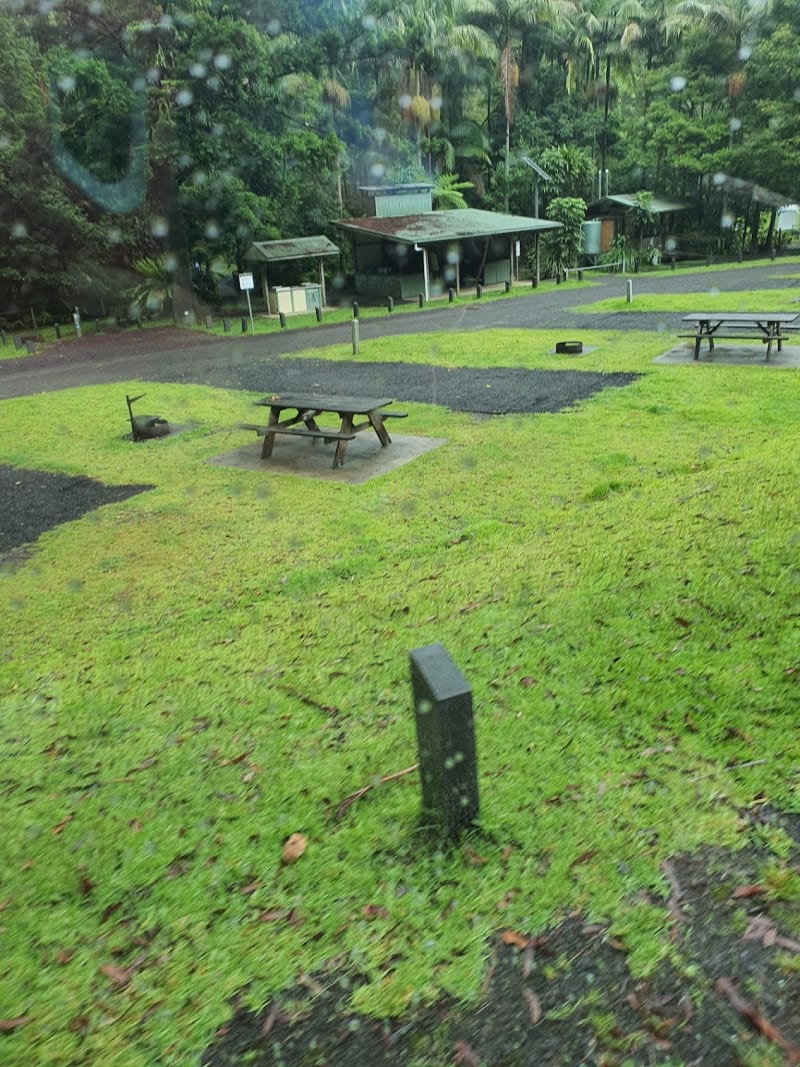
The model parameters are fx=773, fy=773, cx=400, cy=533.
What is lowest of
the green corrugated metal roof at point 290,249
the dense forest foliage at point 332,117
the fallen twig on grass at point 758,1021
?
the fallen twig on grass at point 758,1021

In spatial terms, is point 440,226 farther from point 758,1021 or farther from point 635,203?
point 758,1021

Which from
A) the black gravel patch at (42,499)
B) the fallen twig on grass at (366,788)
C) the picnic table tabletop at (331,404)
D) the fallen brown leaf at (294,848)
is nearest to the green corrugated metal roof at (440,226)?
the picnic table tabletop at (331,404)

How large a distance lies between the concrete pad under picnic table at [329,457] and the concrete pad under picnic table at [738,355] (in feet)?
18.9

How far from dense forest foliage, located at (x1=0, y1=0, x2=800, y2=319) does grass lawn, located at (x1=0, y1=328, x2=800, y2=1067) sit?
2118 centimetres

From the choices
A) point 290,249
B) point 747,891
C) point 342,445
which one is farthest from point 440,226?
point 747,891

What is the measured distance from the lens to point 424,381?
12859 mm

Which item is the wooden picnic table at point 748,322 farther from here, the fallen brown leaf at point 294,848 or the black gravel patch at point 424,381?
the fallen brown leaf at point 294,848

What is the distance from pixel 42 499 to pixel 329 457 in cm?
302

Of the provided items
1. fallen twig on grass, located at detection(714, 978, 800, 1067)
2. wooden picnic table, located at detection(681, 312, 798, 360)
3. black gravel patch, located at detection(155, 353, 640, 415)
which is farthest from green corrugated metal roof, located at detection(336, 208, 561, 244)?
fallen twig on grass, located at detection(714, 978, 800, 1067)

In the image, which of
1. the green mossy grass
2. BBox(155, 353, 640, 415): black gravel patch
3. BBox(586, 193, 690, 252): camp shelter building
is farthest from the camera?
BBox(586, 193, 690, 252): camp shelter building

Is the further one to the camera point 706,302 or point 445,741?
point 706,302

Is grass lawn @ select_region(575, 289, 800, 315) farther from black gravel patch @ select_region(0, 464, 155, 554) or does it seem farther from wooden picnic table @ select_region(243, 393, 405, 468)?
black gravel patch @ select_region(0, 464, 155, 554)

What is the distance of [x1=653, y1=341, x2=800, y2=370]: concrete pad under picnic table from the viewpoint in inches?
467

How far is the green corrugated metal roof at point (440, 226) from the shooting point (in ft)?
86.6
